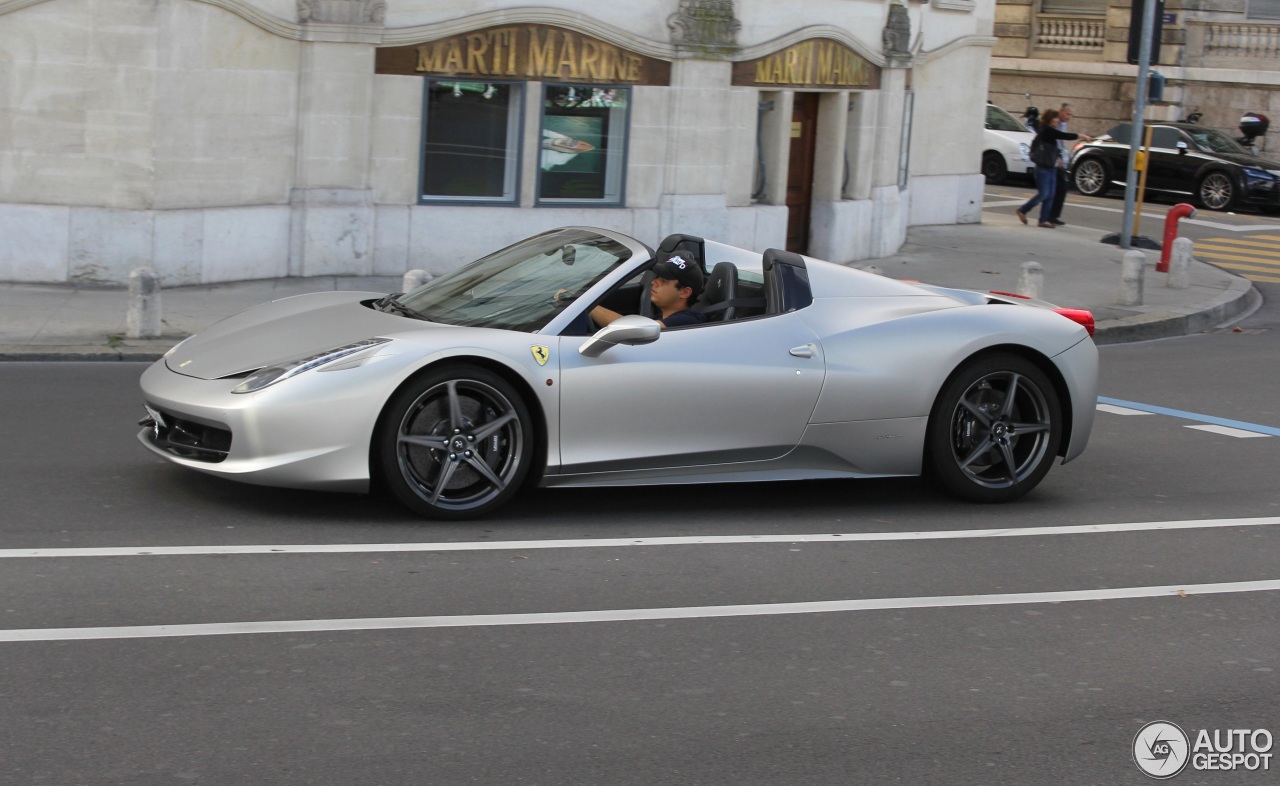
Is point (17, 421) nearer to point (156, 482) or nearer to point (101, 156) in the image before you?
point (156, 482)

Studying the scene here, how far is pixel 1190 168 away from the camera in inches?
1163

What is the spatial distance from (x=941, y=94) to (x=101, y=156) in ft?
47.1

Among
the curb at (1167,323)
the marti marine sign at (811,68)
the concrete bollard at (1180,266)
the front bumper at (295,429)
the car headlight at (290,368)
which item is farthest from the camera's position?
the concrete bollard at (1180,266)

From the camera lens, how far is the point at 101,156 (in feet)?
47.1

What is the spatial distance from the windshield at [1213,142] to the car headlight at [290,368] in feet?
84.9

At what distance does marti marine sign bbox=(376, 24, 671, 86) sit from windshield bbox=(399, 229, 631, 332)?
822 cm

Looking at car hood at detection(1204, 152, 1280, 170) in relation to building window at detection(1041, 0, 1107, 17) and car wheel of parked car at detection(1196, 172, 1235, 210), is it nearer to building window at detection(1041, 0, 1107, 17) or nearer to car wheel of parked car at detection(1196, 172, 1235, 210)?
car wheel of parked car at detection(1196, 172, 1235, 210)

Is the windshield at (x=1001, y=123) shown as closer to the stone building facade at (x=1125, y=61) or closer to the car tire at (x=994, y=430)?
the stone building facade at (x=1125, y=61)

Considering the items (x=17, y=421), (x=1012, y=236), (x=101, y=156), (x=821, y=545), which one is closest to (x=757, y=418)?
(x=821, y=545)

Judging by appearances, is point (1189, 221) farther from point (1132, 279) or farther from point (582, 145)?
point (582, 145)

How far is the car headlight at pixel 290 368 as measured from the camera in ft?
22.4

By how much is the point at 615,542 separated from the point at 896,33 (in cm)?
1436

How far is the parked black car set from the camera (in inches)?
1137

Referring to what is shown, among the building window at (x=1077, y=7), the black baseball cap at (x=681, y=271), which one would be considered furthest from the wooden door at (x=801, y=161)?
the building window at (x=1077, y=7)
